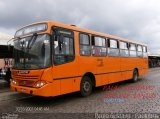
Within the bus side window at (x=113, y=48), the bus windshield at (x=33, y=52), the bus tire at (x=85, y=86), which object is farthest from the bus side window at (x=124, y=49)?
the bus windshield at (x=33, y=52)

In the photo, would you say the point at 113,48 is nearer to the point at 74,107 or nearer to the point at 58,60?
the point at 58,60

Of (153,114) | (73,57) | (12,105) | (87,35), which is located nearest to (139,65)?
(87,35)

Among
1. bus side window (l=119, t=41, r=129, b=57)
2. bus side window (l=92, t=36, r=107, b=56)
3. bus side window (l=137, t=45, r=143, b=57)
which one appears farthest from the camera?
bus side window (l=137, t=45, r=143, b=57)

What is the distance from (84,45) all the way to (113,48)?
316 centimetres

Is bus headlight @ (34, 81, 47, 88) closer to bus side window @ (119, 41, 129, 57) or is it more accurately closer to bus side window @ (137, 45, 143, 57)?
bus side window @ (119, 41, 129, 57)

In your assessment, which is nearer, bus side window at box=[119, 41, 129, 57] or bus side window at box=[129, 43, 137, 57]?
bus side window at box=[119, 41, 129, 57]

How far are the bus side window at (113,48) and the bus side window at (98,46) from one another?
616mm

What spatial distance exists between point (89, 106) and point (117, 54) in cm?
561

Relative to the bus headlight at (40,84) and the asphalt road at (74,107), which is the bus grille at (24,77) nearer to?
the bus headlight at (40,84)

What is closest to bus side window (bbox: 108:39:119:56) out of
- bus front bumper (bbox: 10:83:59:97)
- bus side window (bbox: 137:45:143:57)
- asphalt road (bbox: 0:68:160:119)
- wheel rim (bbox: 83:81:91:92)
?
wheel rim (bbox: 83:81:91:92)

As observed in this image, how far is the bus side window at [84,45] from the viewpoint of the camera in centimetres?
938

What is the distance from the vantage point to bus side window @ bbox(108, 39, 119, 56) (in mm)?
11730

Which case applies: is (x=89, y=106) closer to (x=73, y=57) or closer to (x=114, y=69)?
Result: (x=73, y=57)

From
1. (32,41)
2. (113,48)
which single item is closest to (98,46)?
(113,48)
